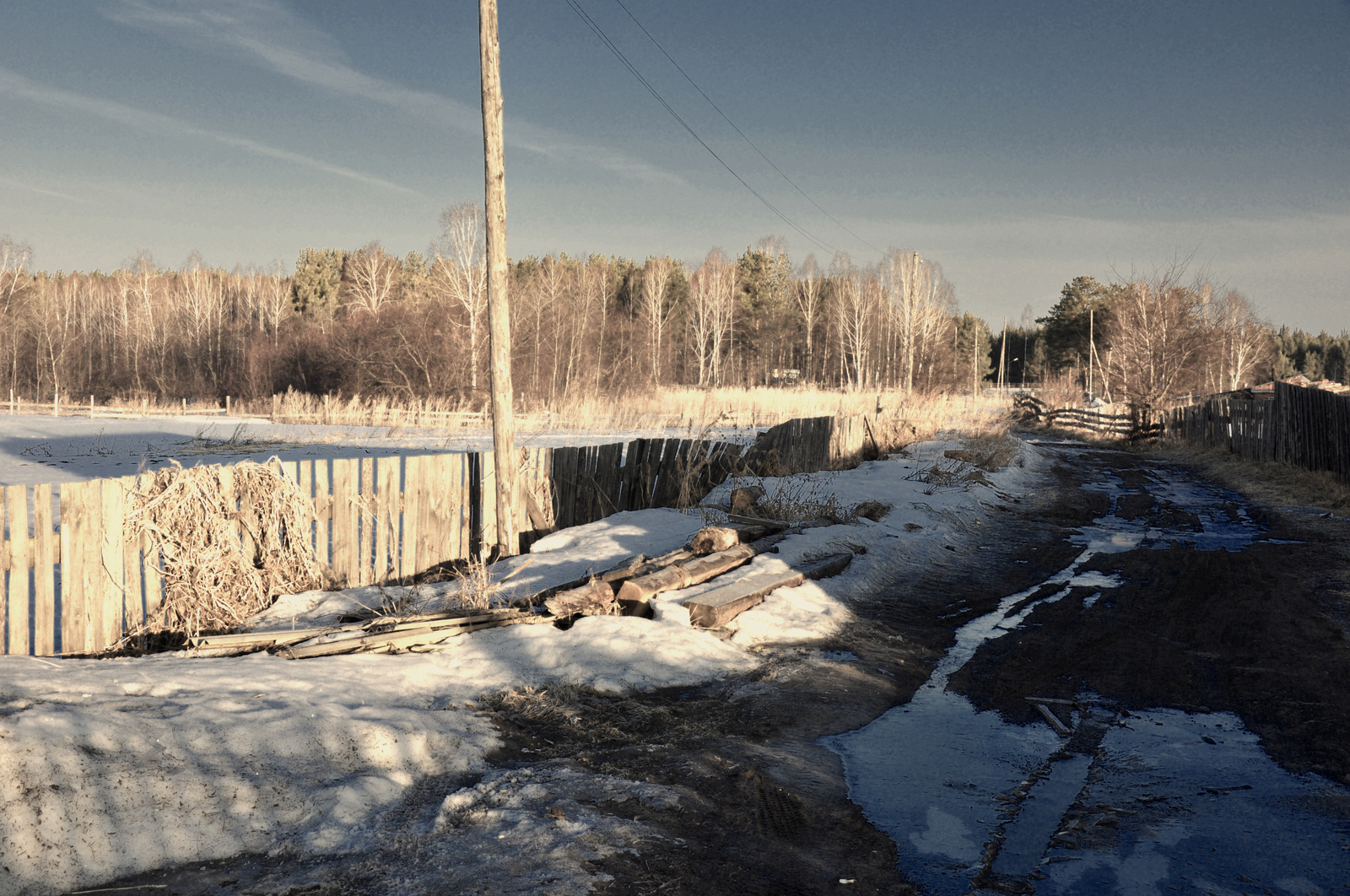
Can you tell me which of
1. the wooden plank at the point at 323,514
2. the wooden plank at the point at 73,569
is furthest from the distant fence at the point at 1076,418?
the wooden plank at the point at 73,569

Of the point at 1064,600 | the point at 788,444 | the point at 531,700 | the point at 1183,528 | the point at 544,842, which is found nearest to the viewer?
the point at 544,842

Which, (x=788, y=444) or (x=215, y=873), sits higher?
(x=788, y=444)

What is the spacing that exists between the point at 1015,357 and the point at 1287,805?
104994 mm

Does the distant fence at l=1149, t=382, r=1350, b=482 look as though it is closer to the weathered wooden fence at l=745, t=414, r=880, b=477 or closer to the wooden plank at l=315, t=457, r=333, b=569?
the weathered wooden fence at l=745, t=414, r=880, b=477

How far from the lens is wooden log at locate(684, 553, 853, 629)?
663 centimetres

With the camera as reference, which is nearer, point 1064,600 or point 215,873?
point 215,873

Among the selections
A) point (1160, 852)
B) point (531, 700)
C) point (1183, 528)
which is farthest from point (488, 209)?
point (1183, 528)

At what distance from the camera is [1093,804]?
3.86 meters

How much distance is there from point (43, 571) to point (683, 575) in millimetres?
4752

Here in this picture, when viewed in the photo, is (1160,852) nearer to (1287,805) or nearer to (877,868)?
(1287,805)

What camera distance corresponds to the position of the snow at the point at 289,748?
10.1ft

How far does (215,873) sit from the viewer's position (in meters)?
3.01

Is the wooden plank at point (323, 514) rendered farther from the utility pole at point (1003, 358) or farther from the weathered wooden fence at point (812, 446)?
the utility pole at point (1003, 358)

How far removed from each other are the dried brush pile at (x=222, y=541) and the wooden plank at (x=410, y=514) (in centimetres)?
97
